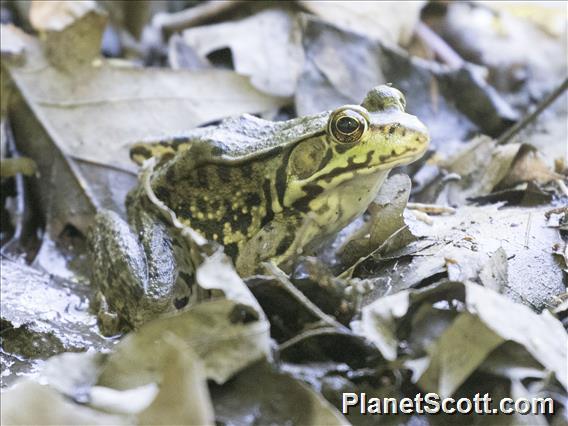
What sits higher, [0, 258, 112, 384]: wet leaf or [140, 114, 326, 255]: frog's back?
[140, 114, 326, 255]: frog's back

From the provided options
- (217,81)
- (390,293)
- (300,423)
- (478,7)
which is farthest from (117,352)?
(478,7)

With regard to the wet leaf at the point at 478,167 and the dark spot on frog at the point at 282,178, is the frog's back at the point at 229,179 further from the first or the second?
the wet leaf at the point at 478,167

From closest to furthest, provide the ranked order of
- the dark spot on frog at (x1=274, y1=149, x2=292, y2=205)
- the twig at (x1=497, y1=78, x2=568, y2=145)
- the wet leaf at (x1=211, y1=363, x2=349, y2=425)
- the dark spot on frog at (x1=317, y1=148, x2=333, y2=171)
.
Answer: the wet leaf at (x1=211, y1=363, x2=349, y2=425), the dark spot on frog at (x1=317, y1=148, x2=333, y2=171), the dark spot on frog at (x1=274, y1=149, x2=292, y2=205), the twig at (x1=497, y1=78, x2=568, y2=145)

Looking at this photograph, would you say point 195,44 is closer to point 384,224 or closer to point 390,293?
point 384,224

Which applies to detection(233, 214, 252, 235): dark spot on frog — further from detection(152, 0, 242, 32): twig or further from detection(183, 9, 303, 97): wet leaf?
detection(152, 0, 242, 32): twig

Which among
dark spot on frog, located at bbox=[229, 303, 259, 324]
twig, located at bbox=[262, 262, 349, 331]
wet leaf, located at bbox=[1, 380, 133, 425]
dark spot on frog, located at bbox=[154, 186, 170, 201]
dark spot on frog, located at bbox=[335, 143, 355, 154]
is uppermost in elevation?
dark spot on frog, located at bbox=[335, 143, 355, 154]

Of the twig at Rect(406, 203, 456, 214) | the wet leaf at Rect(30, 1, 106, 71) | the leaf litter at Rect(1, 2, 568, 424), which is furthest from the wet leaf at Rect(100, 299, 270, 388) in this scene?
the wet leaf at Rect(30, 1, 106, 71)

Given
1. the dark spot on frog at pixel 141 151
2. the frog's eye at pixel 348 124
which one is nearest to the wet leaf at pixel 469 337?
the frog's eye at pixel 348 124
